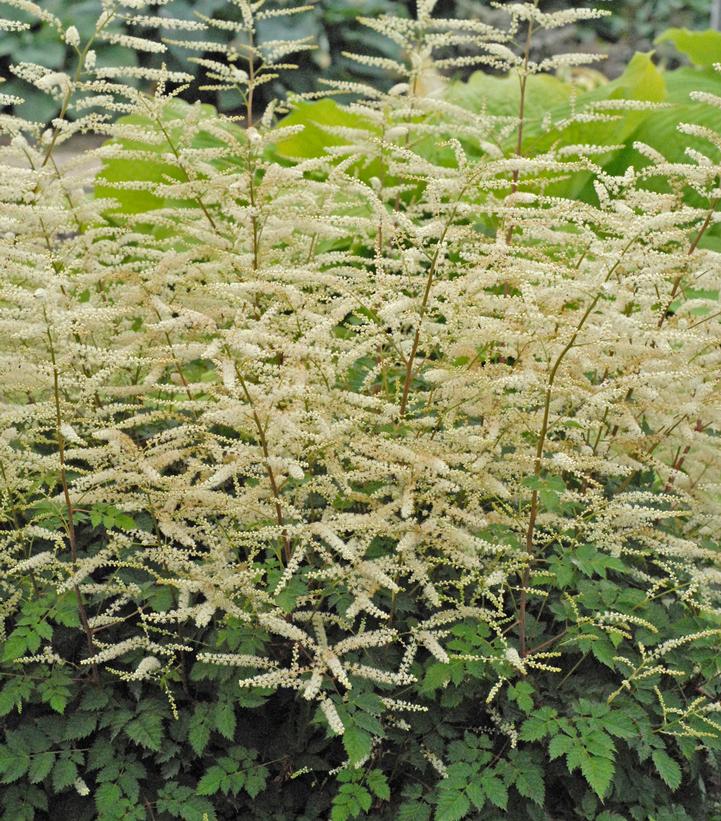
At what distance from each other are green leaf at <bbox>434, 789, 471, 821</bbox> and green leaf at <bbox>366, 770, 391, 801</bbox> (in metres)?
0.14

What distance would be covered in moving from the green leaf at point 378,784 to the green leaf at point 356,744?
0.13 m

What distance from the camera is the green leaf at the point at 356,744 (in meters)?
2.42

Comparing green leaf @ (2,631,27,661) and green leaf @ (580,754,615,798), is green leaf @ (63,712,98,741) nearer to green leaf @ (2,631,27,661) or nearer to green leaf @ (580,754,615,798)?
green leaf @ (2,631,27,661)

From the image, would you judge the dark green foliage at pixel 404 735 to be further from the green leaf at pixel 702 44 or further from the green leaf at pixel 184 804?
the green leaf at pixel 702 44

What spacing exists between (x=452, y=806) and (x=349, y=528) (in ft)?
2.37

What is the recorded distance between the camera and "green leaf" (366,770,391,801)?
253cm

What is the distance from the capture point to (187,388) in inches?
110

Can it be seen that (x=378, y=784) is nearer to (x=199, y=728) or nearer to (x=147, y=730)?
(x=199, y=728)

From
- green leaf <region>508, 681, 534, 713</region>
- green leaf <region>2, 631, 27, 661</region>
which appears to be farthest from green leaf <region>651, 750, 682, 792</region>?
green leaf <region>2, 631, 27, 661</region>

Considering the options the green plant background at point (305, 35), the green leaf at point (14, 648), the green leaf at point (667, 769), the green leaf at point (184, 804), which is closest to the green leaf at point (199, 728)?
the green leaf at point (184, 804)

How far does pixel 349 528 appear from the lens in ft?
8.41

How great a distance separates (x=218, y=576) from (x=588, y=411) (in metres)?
1.16

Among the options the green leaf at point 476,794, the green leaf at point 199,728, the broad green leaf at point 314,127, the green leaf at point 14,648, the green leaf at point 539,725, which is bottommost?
the green leaf at point 476,794

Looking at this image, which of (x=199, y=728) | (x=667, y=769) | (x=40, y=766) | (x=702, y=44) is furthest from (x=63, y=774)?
(x=702, y=44)
